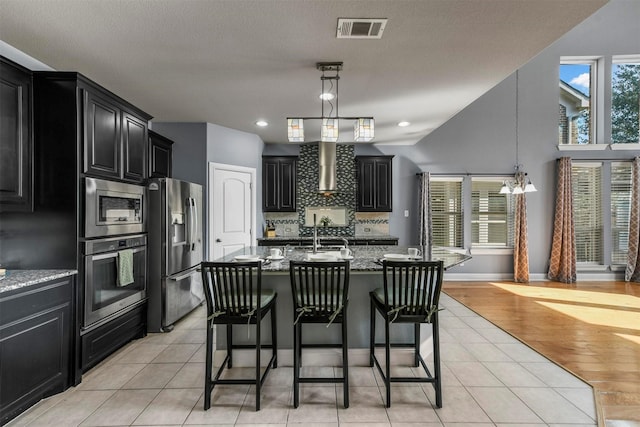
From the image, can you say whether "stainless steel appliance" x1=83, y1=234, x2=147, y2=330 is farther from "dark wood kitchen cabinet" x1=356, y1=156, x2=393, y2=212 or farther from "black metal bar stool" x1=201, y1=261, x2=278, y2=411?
"dark wood kitchen cabinet" x1=356, y1=156, x2=393, y2=212

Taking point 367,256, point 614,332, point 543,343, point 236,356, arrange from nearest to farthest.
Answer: point 236,356 < point 367,256 < point 543,343 < point 614,332

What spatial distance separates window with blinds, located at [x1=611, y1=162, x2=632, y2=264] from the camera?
6344 mm

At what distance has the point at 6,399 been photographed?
201 centimetres

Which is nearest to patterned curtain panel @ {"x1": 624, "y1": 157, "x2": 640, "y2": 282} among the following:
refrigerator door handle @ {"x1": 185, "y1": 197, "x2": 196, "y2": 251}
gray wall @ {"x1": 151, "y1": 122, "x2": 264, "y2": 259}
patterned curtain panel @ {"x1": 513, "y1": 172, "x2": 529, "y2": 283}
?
patterned curtain panel @ {"x1": 513, "y1": 172, "x2": 529, "y2": 283}

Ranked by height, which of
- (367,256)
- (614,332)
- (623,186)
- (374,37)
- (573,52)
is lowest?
(614,332)

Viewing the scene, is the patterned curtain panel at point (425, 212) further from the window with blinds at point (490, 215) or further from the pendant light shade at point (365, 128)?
the pendant light shade at point (365, 128)

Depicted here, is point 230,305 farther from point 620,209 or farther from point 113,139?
point 620,209

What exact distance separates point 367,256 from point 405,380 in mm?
1116

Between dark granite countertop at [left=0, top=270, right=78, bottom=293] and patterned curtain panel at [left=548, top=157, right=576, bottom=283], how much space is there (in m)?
7.26

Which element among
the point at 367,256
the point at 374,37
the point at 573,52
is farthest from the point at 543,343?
the point at 573,52

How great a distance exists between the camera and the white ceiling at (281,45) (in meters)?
2.06

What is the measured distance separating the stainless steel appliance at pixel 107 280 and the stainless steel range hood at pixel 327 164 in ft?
7.58

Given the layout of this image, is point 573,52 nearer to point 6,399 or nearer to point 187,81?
point 187,81

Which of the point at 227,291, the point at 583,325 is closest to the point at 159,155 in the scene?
the point at 227,291
